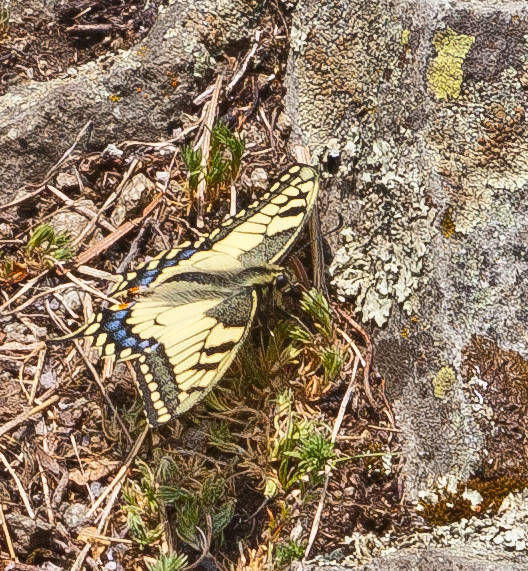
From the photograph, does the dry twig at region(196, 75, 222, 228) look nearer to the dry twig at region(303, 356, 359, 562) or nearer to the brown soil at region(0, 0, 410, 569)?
the brown soil at region(0, 0, 410, 569)

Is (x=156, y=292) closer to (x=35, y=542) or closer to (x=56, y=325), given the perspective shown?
(x=56, y=325)

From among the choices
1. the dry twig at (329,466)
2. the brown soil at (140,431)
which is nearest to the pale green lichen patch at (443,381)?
the brown soil at (140,431)

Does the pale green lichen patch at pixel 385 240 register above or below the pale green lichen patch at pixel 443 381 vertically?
above

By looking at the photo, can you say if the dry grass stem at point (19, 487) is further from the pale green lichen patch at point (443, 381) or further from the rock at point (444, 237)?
the pale green lichen patch at point (443, 381)

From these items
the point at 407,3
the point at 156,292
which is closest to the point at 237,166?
the point at 156,292

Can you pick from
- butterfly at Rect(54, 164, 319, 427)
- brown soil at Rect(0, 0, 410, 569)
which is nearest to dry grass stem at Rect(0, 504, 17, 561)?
brown soil at Rect(0, 0, 410, 569)

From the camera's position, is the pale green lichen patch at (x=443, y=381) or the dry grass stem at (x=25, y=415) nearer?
the pale green lichen patch at (x=443, y=381)

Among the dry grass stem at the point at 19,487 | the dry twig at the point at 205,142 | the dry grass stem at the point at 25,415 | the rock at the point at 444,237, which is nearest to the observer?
the rock at the point at 444,237

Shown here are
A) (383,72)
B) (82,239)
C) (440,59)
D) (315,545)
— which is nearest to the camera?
(315,545)
